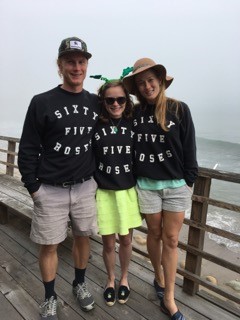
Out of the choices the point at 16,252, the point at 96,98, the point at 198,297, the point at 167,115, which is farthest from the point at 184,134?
the point at 16,252

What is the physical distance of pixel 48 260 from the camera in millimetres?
2055

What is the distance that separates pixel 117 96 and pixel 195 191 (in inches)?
39.7

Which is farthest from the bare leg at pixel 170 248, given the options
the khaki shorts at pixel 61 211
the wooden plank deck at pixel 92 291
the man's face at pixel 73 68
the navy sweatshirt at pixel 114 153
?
the man's face at pixel 73 68

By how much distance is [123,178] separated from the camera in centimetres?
210

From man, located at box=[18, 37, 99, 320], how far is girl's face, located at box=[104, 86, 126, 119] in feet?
0.35

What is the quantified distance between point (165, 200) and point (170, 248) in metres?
→ 0.36

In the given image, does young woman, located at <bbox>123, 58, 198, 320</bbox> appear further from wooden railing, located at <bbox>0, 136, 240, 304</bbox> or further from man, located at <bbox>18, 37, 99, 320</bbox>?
man, located at <bbox>18, 37, 99, 320</bbox>

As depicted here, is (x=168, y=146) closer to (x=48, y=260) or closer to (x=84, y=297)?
(x=48, y=260)

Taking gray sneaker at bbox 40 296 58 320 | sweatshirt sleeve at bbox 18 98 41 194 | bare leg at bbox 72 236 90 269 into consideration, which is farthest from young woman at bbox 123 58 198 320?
gray sneaker at bbox 40 296 58 320

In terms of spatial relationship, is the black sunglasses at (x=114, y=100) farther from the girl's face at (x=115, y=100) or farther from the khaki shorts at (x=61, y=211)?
the khaki shorts at (x=61, y=211)

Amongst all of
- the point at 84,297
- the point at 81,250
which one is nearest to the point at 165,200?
the point at 81,250

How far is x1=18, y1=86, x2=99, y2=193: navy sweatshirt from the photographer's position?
1888mm

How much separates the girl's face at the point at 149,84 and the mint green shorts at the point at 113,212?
2.32ft

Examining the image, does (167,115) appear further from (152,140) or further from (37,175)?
(37,175)
